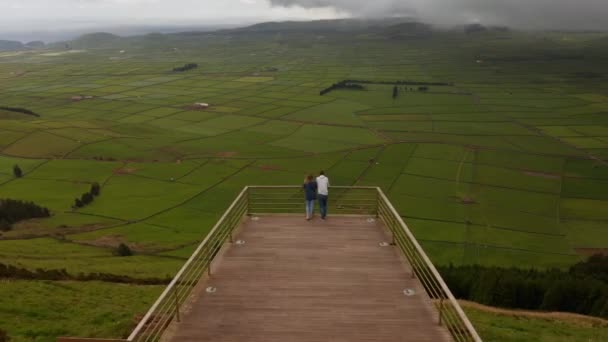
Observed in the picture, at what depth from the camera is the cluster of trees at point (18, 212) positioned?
42000 mm

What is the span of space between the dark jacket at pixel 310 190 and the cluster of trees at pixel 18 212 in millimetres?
38978

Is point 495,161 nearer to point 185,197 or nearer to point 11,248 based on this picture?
point 185,197

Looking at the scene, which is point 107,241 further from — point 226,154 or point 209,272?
point 209,272

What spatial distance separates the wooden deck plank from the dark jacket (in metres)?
1.73

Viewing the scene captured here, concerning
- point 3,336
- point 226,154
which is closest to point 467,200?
point 226,154

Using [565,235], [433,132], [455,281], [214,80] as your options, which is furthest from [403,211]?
[214,80]

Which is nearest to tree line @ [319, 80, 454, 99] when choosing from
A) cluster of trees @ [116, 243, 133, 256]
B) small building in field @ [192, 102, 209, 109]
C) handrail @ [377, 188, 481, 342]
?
small building in field @ [192, 102, 209, 109]

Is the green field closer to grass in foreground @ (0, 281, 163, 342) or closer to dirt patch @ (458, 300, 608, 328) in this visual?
grass in foreground @ (0, 281, 163, 342)

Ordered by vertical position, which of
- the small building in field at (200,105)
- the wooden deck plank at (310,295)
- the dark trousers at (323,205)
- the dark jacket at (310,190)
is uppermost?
the dark jacket at (310,190)

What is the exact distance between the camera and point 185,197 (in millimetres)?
47344

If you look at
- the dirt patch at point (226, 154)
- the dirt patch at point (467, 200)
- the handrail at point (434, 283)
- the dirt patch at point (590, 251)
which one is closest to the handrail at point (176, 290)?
the handrail at point (434, 283)

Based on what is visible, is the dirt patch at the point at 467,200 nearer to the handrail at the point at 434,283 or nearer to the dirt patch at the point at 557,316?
the dirt patch at the point at 557,316

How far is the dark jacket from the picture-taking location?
563 inches

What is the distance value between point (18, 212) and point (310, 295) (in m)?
44.3
